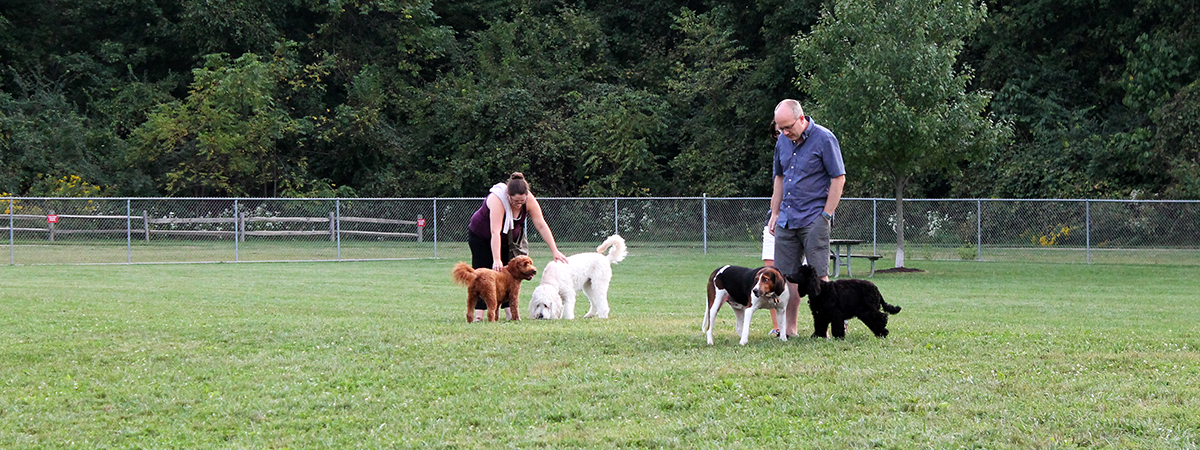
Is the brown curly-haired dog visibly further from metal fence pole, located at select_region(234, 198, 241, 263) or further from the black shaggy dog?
metal fence pole, located at select_region(234, 198, 241, 263)

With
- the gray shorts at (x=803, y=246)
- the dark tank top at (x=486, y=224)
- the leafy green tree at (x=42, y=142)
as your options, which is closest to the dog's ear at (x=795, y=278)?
the gray shorts at (x=803, y=246)

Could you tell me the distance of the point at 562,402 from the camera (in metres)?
5.36

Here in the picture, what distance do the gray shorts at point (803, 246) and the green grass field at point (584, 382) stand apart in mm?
540

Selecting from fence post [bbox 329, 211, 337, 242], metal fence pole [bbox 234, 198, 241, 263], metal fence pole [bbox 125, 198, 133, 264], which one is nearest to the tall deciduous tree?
fence post [bbox 329, 211, 337, 242]

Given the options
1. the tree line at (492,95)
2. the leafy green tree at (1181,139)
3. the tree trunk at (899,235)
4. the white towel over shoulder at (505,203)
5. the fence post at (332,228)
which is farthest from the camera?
the tree line at (492,95)

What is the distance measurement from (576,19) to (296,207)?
13.0 metres

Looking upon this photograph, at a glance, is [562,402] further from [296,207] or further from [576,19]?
[576,19]

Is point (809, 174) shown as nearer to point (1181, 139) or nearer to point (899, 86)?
point (899, 86)

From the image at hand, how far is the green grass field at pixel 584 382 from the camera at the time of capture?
15.4ft

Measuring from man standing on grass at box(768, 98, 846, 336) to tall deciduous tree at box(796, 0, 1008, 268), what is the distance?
13.1 meters

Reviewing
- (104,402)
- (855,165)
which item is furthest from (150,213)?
(104,402)

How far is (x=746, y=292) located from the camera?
23.4ft

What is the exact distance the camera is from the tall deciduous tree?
65.2 feet

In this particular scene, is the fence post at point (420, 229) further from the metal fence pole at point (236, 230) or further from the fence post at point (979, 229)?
the fence post at point (979, 229)
